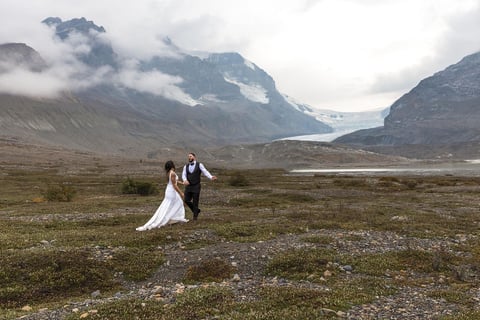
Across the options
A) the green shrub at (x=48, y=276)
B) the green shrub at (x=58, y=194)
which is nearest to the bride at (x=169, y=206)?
the green shrub at (x=48, y=276)

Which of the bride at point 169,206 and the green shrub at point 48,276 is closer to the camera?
the green shrub at point 48,276

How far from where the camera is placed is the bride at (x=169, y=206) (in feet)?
75.9

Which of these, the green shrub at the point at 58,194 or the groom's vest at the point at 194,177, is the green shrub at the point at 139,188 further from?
the groom's vest at the point at 194,177

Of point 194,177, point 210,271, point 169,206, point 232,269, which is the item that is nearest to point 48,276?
point 210,271

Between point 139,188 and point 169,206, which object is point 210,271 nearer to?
point 169,206

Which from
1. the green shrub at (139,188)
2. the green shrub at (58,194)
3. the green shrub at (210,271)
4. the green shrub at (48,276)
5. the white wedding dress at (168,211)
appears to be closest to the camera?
the green shrub at (48,276)

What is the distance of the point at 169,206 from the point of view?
930 inches

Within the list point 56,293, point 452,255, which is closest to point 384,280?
point 452,255

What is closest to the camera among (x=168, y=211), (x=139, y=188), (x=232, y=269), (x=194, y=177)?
(x=232, y=269)

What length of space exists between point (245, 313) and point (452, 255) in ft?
39.3

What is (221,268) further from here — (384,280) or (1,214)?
(1,214)

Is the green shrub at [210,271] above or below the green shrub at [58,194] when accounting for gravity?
below

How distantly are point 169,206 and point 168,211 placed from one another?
1.18 feet

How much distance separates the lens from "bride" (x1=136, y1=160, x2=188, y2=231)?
23.1m
